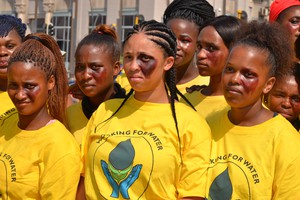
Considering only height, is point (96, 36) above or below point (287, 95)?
above

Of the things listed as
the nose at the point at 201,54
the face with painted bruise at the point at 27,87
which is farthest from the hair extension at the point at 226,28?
the face with painted bruise at the point at 27,87

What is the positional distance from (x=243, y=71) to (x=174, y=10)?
2.11 metres

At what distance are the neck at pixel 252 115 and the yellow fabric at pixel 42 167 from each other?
99 cm

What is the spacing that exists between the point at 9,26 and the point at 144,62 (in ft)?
5.29

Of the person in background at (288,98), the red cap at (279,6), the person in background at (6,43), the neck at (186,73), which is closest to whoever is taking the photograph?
the person in background at (288,98)

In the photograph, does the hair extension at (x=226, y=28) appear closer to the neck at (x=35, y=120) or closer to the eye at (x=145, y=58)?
the eye at (x=145, y=58)

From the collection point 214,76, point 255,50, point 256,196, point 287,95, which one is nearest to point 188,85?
point 214,76

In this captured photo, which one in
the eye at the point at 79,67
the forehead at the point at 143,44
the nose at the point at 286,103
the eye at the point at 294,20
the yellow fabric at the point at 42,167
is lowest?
the yellow fabric at the point at 42,167

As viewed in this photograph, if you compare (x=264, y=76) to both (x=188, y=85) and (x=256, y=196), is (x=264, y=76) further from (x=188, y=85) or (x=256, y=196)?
(x=188, y=85)

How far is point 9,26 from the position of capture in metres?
4.45

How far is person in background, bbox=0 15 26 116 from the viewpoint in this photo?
171 inches

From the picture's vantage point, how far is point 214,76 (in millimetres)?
4164

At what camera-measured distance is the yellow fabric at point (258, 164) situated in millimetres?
3051

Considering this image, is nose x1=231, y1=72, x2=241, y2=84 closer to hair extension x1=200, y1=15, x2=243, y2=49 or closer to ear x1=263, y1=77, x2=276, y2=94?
ear x1=263, y1=77, x2=276, y2=94
